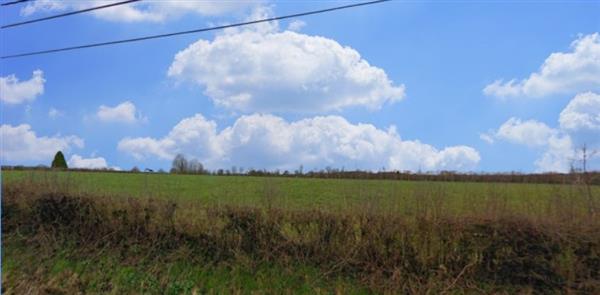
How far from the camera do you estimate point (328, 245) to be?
1012 cm

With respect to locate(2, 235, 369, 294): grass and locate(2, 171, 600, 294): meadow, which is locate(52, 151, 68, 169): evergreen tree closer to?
locate(2, 171, 600, 294): meadow

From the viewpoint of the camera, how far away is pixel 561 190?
10.5 m

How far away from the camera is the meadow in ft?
29.3

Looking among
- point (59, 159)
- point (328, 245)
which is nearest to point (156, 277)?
point (328, 245)

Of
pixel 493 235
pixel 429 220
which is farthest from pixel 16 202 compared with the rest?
pixel 493 235

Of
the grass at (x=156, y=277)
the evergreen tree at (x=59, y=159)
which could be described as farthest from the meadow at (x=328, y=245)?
the evergreen tree at (x=59, y=159)

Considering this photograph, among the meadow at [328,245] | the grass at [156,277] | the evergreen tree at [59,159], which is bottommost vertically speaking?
the grass at [156,277]

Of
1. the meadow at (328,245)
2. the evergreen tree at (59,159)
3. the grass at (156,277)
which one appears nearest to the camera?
the meadow at (328,245)

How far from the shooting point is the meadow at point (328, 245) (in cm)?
892

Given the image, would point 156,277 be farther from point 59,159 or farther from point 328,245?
point 59,159

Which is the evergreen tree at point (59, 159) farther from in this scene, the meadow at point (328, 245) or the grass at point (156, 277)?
Result: the grass at point (156, 277)

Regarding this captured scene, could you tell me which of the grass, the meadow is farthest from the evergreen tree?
the grass

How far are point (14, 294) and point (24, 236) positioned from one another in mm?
3787

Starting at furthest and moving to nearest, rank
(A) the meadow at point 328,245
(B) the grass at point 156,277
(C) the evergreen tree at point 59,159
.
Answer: (C) the evergreen tree at point 59,159 → (B) the grass at point 156,277 → (A) the meadow at point 328,245
